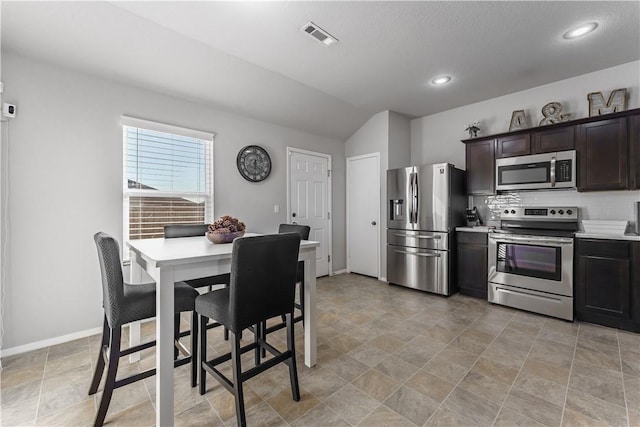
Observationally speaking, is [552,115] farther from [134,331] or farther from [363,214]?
[134,331]

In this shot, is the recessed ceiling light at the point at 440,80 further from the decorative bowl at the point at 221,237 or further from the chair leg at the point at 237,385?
the chair leg at the point at 237,385

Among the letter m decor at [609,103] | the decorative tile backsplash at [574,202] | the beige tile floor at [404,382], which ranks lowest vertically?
the beige tile floor at [404,382]

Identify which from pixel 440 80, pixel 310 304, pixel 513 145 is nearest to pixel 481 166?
pixel 513 145

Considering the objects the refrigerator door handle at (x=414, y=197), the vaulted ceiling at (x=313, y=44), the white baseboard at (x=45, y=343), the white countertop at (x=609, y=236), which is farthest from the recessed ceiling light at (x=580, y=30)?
the white baseboard at (x=45, y=343)

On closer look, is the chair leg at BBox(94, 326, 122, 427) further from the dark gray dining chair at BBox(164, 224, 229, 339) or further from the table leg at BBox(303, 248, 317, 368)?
the table leg at BBox(303, 248, 317, 368)

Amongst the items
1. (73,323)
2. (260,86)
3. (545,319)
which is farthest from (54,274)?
(545,319)

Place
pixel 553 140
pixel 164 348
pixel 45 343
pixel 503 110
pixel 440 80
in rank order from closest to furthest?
pixel 164 348, pixel 45 343, pixel 553 140, pixel 440 80, pixel 503 110

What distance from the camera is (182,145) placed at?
3250 millimetres

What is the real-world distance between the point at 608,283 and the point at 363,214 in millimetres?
3061

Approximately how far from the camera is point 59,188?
2486mm

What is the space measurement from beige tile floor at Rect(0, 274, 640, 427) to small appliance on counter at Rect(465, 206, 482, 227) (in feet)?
4.88

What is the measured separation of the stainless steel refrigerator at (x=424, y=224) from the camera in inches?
146

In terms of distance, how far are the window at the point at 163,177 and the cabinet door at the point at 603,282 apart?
4.18 meters

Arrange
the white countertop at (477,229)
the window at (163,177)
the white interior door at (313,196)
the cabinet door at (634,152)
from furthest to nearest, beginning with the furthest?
1. the white interior door at (313,196)
2. the white countertop at (477,229)
3. the window at (163,177)
4. the cabinet door at (634,152)
